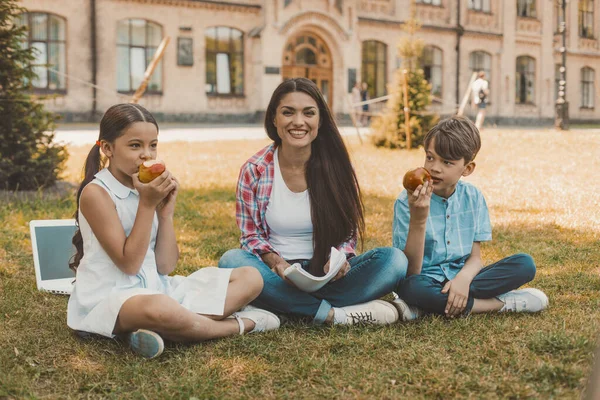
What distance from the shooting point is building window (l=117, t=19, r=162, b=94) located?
21.5m

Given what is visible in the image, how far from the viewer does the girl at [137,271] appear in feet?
8.89

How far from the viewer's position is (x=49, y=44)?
20.4 metres

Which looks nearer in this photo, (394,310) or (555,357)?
(555,357)

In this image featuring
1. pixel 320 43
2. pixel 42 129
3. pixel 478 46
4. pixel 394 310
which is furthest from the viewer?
pixel 478 46

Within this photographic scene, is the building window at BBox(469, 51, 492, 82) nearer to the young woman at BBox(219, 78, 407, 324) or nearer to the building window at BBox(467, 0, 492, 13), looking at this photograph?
the building window at BBox(467, 0, 492, 13)

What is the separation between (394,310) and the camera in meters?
3.18

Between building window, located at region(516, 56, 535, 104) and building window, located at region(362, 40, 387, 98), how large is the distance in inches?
223

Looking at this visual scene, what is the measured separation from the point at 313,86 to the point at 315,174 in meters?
0.42

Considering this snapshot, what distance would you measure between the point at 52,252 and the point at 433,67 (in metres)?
25.4

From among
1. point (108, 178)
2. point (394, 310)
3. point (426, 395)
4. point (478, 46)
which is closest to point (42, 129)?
point (108, 178)

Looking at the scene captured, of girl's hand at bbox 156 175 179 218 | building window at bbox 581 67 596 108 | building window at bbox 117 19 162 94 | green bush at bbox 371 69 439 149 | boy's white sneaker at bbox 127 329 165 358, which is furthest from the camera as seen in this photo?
building window at bbox 117 19 162 94

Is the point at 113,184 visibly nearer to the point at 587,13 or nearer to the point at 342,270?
the point at 342,270

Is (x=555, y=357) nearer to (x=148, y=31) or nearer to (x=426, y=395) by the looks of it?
(x=426, y=395)

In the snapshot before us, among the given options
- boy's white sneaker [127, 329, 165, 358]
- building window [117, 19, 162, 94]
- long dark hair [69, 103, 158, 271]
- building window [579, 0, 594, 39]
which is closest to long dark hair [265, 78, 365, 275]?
long dark hair [69, 103, 158, 271]
